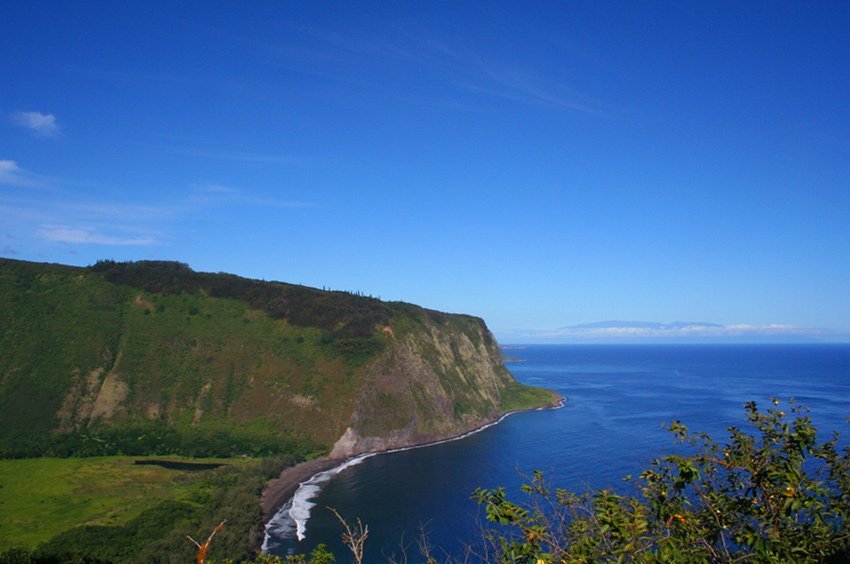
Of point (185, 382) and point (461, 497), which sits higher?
point (185, 382)

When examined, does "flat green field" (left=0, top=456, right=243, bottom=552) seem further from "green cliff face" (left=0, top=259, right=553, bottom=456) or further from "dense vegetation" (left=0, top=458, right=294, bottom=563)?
"green cliff face" (left=0, top=259, right=553, bottom=456)

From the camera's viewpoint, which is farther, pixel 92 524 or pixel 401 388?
pixel 401 388

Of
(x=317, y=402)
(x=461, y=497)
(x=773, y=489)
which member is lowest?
(x=461, y=497)

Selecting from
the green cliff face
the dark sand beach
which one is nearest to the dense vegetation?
the dark sand beach

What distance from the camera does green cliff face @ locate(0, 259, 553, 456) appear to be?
84312 mm

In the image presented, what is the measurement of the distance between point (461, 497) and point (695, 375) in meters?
161

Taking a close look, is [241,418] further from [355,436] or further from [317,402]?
[355,436]

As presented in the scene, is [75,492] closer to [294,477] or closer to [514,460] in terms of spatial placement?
[294,477]

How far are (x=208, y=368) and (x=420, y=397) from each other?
35994mm

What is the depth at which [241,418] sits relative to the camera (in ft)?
291

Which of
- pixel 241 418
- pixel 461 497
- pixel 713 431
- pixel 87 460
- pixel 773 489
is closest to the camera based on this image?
pixel 773 489

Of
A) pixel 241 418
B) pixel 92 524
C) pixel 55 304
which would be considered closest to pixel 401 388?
pixel 241 418

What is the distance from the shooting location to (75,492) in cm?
5909

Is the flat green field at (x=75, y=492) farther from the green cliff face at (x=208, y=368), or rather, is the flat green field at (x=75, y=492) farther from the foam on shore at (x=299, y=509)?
the foam on shore at (x=299, y=509)
